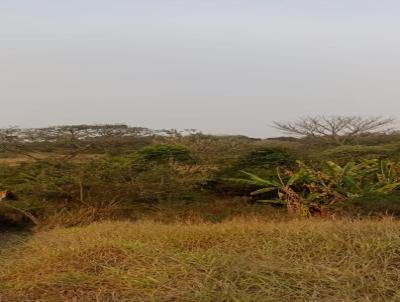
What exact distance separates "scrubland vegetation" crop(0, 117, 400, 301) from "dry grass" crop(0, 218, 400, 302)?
0.02 meters

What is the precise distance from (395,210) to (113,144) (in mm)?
5554

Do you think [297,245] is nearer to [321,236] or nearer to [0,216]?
[321,236]

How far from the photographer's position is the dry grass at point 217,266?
14.3ft

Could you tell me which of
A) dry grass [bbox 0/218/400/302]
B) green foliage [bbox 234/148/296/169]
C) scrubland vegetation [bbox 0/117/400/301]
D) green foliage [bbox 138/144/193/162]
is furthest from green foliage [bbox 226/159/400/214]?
dry grass [bbox 0/218/400/302]

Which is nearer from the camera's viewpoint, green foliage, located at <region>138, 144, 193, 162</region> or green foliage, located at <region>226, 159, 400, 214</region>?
green foliage, located at <region>226, 159, 400, 214</region>

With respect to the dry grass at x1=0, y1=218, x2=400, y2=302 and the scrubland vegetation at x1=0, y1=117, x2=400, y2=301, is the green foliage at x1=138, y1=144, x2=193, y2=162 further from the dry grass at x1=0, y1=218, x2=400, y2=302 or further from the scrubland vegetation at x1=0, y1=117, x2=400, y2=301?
the dry grass at x1=0, y1=218, x2=400, y2=302

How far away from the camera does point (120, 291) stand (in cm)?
460

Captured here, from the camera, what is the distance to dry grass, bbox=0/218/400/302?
4.35m

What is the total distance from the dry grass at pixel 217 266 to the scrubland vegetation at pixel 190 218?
0.05 feet

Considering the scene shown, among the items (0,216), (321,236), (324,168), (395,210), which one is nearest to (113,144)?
(0,216)

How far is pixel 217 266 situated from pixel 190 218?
4.92m

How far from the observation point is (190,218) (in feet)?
32.0

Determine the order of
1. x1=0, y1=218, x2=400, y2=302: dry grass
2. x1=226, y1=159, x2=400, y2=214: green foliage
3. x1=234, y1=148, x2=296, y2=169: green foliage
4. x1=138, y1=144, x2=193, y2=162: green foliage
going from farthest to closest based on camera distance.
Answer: x1=234, y1=148, x2=296, y2=169: green foliage → x1=138, y1=144, x2=193, y2=162: green foliage → x1=226, y1=159, x2=400, y2=214: green foliage → x1=0, y1=218, x2=400, y2=302: dry grass

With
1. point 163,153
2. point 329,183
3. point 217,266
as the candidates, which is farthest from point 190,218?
point 217,266
